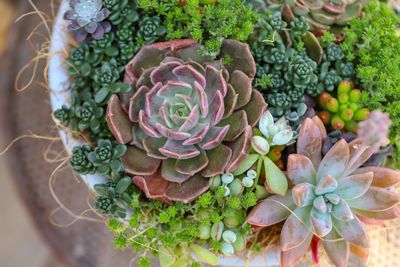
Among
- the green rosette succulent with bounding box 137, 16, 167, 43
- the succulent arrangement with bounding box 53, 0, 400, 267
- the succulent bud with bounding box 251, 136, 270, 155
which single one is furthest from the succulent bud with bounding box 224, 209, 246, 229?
the green rosette succulent with bounding box 137, 16, 167, 43

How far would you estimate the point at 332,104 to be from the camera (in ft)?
2.99

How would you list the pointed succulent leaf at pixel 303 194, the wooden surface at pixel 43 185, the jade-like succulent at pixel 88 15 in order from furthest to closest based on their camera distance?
the wooden surface at pixel 43 185 < the jade-like succulent at pixel 88 15 < the pointed succulent leaf at pixel 303 194

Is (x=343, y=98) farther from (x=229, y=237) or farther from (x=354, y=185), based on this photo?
(x=229, y=237)

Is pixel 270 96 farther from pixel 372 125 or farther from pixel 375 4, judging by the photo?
pixel 372 125

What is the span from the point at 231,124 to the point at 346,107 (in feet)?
0.67

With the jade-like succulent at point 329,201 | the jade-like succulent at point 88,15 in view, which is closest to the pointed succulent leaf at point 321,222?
the jade-like succulent at point 329,201

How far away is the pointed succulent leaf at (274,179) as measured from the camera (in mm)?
832

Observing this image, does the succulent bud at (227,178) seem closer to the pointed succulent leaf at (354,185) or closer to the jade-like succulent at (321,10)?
the pointed succulent leaf at (354,185)

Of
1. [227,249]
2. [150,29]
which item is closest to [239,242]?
[227,249]

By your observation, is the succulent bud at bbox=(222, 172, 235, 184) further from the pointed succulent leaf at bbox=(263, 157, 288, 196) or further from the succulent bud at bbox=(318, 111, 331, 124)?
the succulent bud at bbox=(318, 111, 331, 124)

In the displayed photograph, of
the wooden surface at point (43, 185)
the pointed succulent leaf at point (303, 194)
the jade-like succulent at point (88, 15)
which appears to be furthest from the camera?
the wooden surface at point (43, 185)

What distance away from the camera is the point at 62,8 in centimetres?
99

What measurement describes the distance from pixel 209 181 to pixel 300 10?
35cm

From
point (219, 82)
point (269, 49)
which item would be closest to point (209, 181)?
point (219, 82)
